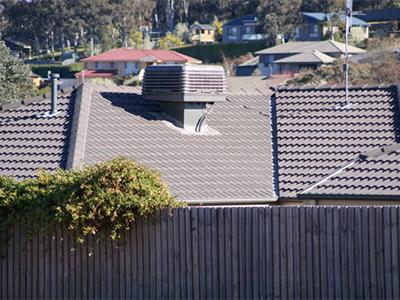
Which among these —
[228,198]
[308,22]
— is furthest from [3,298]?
[308,22]

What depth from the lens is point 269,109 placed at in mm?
17781

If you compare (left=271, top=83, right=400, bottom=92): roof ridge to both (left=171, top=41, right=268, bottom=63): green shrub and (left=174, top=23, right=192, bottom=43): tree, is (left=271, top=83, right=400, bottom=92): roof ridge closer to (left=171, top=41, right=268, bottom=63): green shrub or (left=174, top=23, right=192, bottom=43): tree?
(left=171, top=41, right=268, bottom=63): green shrub

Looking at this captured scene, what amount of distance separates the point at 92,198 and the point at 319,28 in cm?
8006

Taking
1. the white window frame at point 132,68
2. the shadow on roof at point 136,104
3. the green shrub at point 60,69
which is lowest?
the green shrub at point 60,69

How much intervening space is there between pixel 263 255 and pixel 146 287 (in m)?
1.70

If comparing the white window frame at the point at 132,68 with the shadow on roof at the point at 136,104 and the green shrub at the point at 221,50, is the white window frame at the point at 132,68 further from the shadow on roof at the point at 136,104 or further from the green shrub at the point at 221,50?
the shadow on roof at the point at 136,104

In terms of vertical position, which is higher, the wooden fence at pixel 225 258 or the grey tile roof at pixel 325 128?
the grey tile roof at pixel 325 128

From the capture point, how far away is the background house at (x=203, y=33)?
106m

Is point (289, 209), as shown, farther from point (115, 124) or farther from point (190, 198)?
point (115, 124)

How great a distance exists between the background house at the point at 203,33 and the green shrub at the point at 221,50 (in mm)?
8053

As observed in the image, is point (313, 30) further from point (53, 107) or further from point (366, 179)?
point (366, 179)

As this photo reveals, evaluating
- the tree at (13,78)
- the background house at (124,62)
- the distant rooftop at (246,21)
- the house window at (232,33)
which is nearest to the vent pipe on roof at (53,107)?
the tree at (13,78)

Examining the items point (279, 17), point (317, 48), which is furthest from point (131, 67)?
point (279, 17)

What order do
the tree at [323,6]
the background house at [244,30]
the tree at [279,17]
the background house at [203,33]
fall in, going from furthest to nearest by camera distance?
the background house at [203,33] < the background house at [244,30] < the tree at [279,17] < the tree at [323,6]
